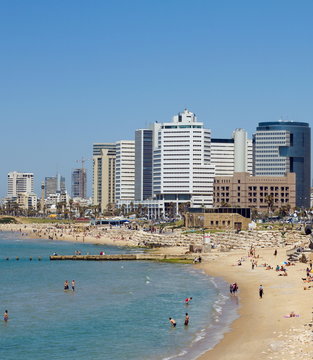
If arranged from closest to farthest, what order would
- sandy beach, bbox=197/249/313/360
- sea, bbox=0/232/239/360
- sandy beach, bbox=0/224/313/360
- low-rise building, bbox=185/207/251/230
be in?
sandy beach, bbox=197/249/313/360 < sandy beach, bbox=0/224/313/360 < sea, bbox=0/232/239/360 < low-rise building, bbox=185/207/251/230

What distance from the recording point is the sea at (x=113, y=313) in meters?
51.8

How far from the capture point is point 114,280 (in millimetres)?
94250

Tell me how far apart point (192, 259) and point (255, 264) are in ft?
66.1

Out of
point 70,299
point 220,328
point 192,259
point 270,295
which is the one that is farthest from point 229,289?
point 192,259

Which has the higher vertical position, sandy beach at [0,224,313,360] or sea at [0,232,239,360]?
sandy beach at [0,224,313,360]

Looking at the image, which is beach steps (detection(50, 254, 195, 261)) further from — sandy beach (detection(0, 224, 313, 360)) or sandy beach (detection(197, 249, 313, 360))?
sandy beach (detection(197, 249, 313, 360))

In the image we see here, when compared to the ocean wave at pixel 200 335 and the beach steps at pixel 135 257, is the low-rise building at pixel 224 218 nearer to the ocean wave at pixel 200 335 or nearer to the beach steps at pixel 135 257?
the beach steps at pixel 135 257

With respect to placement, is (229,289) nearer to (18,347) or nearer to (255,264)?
(255,264)

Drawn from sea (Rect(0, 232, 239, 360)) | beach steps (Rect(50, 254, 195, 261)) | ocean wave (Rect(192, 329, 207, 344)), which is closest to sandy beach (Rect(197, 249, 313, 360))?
sea (Rect(0, 232, 239, 360))

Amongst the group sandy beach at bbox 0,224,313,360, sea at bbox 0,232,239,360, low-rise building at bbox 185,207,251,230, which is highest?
low-rise building at bbox 185,207,251,230

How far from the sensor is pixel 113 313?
6662 cm

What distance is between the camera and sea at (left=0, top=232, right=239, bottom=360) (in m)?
51.8

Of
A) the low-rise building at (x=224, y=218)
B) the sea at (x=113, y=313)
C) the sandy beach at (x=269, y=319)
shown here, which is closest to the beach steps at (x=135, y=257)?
the sea at (x=113, y=313)

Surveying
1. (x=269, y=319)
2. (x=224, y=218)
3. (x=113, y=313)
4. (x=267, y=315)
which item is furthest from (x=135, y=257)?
(x=269, y=319)
